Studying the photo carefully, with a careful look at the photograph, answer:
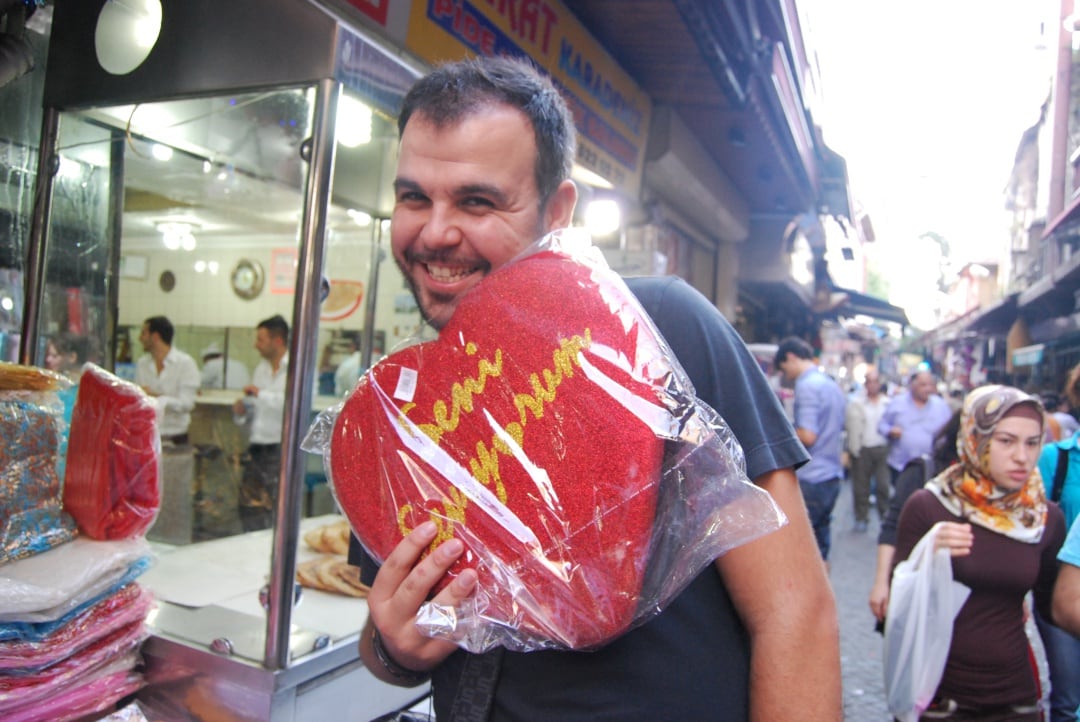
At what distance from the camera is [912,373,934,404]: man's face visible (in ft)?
27.8

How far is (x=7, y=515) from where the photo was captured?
1568mm

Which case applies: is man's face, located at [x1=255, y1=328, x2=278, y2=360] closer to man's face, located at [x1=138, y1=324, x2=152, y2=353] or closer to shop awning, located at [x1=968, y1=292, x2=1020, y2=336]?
man's face, located at [x1=138, y1=324, x2=152, y2=353]

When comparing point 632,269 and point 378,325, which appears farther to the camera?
point 632,269

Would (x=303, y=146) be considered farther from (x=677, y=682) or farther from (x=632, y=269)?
(x=632, y=269)

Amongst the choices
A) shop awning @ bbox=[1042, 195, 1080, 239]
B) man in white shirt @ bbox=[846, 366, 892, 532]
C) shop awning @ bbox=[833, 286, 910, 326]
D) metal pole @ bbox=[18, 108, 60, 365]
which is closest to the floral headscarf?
metal pole @ bbox=[18, 108, 60, 365]

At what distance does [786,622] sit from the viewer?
991 millimetres

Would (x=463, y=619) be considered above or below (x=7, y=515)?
above

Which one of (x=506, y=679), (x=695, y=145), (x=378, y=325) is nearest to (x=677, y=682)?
(x=506, y=679)

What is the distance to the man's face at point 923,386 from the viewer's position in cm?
848

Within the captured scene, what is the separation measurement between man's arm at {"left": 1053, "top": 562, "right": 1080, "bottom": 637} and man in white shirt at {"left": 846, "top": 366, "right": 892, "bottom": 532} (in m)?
7.31

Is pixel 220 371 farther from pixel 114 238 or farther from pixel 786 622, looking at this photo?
pixel 786 622

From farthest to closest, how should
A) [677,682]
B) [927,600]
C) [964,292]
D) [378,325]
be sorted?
[964,292] < [378,325] < [927,600] < [677,682]

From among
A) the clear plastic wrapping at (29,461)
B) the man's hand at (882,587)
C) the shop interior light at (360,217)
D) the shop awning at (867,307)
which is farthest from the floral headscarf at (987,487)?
the shop awning at (867,307)

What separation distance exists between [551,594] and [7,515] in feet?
4.37
